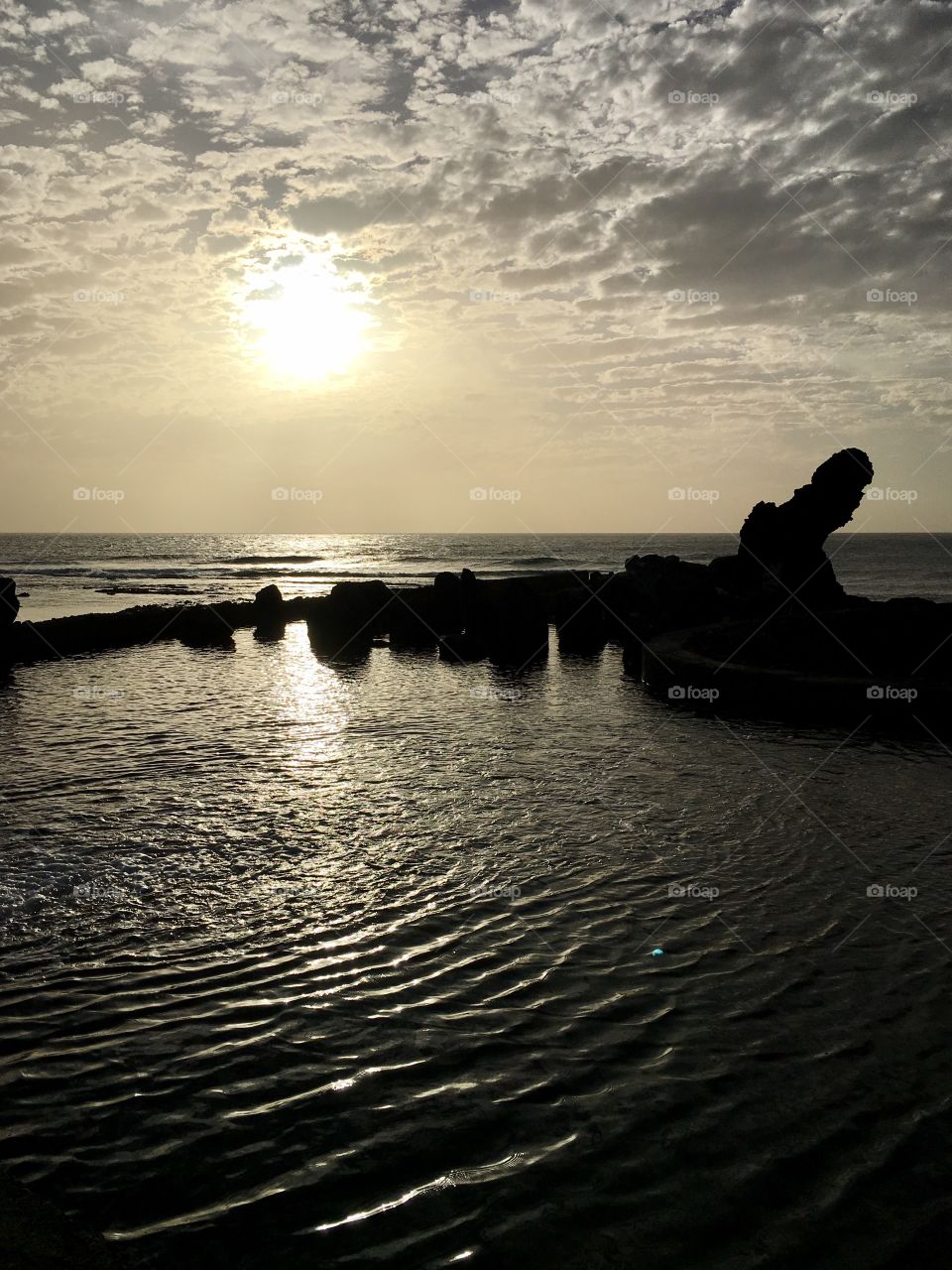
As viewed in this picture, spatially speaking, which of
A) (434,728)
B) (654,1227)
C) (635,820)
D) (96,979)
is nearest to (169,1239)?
(654,1227)

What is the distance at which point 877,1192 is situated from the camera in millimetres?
4617

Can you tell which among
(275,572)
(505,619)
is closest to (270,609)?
(505,619)

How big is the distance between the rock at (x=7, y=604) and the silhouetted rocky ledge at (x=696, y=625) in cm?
7

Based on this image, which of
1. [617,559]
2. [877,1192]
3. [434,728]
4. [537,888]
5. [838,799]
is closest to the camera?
[877,1192]

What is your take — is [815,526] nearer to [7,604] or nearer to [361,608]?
[361,608]

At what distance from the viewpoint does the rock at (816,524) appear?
31.0 meters

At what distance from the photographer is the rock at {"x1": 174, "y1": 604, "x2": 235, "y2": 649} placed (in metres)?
33.5

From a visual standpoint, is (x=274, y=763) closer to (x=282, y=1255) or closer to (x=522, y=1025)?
(x=522, y=1025)

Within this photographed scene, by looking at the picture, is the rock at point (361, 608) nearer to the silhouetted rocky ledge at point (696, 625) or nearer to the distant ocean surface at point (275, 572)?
the silhouetted rocky ledge at point (696, 625)

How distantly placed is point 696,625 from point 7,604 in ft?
79.4

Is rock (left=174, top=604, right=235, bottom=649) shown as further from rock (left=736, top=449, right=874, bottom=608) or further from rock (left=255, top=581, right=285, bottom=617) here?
rock (left=736, top=449, right=874, bottom=608)

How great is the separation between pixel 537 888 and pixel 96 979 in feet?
14.4

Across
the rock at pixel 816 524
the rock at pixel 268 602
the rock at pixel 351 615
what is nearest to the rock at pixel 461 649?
the rock at pixel 351 615

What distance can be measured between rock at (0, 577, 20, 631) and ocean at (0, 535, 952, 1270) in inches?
544
